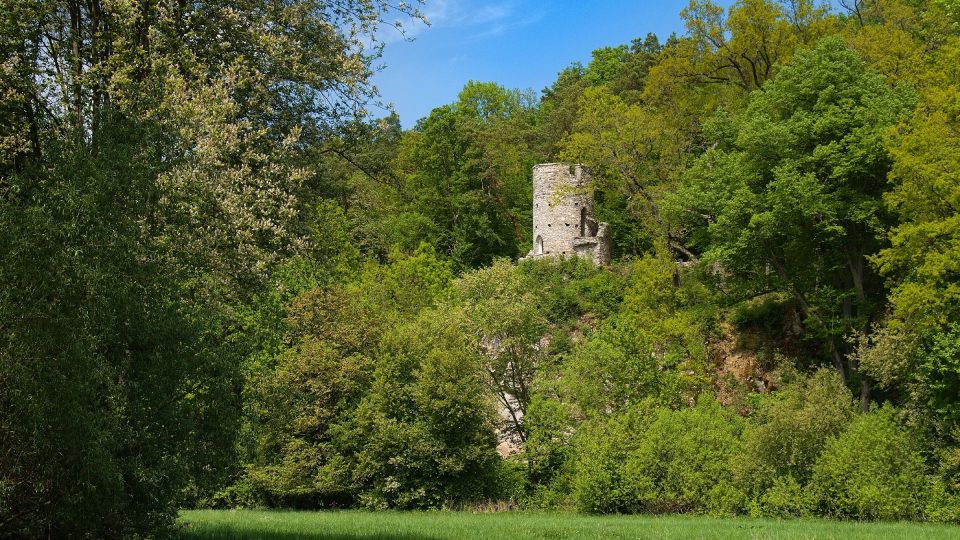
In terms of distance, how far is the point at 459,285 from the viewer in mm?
41656

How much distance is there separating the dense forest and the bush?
9cm

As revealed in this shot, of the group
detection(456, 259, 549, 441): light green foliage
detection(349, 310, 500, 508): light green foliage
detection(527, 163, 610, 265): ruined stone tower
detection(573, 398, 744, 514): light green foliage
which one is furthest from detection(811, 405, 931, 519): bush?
detection(527, 163, 610, 265): ruined stone tower

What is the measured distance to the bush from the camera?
23781 millimetres

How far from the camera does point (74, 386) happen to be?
9.46 metres

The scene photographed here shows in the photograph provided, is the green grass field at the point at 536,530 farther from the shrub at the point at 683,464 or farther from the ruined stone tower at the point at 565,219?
the ruined stone tower at the point at 565,219

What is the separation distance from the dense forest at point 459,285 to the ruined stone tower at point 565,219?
6.16 ft

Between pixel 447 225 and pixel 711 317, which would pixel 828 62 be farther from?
pixel 447 225

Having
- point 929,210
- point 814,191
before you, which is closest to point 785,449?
point 929,210

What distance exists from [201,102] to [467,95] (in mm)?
72123

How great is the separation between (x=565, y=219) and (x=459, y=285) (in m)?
9.81

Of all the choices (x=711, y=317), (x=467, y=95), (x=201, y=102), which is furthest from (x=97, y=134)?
(x=467, y=95)

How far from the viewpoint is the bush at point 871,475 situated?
Answer: 23781 mm

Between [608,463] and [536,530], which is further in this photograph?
[608,463]

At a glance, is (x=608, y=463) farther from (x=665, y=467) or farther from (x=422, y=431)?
(x=422, y=431)
